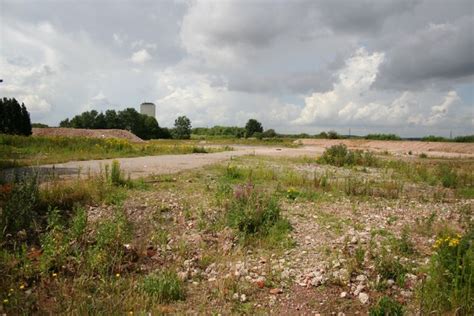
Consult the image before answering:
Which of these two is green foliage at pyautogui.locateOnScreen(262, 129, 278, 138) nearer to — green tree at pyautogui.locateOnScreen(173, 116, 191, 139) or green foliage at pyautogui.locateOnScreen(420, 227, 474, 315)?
green tree at pyautogui.locateOnScreen(173, 116, 191, 139)

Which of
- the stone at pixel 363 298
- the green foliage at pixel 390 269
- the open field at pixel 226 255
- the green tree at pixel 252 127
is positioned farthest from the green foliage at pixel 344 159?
the green tree at pixel 252 127

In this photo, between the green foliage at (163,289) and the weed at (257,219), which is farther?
the weed at (257,219)

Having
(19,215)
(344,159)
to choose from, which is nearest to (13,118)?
(344,159)

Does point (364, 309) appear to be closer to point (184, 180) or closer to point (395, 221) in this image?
point (395, 221)

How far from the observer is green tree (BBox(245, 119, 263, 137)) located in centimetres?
9743

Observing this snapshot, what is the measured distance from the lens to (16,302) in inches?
142

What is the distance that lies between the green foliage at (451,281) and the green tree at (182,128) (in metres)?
101

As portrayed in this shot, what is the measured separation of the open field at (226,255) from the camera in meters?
3.94

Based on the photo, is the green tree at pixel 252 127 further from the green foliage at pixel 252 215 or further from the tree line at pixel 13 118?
the green foliage at pixel 252 215

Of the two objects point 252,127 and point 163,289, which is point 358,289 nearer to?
point 163,289

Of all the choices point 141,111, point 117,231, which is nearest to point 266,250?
point 117,231

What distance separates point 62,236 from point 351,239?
4.68m

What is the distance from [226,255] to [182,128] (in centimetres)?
10478

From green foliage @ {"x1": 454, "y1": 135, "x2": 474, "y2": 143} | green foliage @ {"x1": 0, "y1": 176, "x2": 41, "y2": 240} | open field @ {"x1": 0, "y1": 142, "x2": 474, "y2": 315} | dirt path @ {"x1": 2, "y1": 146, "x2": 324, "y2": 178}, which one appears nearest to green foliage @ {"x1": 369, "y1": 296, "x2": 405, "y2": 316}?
open field @ {"x1": 0, "y1": 142, "x2": 474, "y2": 315}
